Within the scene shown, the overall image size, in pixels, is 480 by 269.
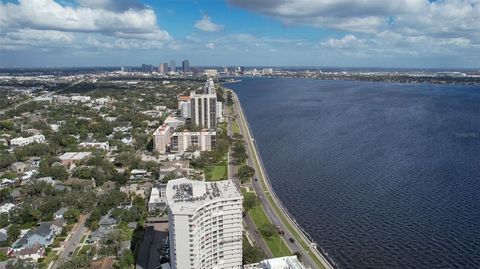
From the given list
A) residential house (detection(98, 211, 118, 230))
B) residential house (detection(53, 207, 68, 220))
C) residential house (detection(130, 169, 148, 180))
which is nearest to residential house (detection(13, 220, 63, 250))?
residential house (detection(53, 207, 68, 220))

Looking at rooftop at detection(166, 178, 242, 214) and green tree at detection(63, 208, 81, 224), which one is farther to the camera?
green tree at detection(63, 208, 81, 224)

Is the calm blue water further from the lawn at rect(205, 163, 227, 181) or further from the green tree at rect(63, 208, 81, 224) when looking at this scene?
the green tree at rect(63, 208, 81, 224)

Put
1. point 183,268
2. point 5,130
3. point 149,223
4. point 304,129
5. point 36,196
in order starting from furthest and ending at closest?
point 304,129
point 5,130
point 36,196
point 149,223
point 183,268

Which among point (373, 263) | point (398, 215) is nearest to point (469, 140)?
point (398, 215)

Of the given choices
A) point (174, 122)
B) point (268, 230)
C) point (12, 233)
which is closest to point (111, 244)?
point (12, 233)

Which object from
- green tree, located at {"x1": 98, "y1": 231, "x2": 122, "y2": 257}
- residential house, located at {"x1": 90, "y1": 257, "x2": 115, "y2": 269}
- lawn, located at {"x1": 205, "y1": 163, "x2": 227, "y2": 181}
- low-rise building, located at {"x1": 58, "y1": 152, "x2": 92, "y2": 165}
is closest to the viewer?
residential house, located at {"x1": 90, "y1": 257, "x2": 115, "y2": 269}

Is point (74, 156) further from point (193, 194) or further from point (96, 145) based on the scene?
point (193, 194)

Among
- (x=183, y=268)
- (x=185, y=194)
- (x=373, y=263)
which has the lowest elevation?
(x=373, y=263)

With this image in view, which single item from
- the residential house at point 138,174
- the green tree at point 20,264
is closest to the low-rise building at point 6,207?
the green tree at point 20,264

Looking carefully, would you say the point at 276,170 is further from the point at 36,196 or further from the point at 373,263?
the point at 36,196
